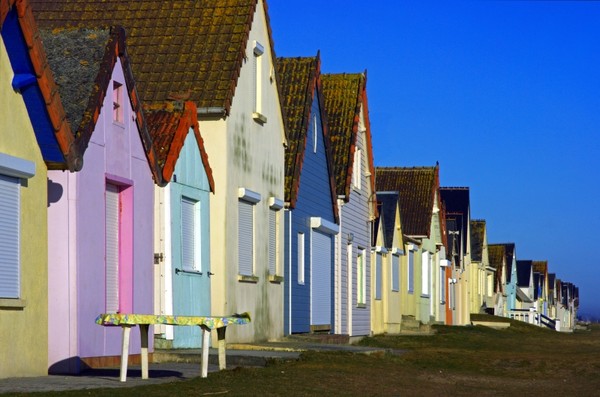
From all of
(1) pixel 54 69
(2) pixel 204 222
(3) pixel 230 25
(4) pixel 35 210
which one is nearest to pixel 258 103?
(3) pixel 230 25

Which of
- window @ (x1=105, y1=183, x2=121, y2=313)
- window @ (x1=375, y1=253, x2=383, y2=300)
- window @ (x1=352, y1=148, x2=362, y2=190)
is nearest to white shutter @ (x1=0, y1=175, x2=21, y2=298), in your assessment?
window @ (x1=105, y1=183, x2=121, y2=313)

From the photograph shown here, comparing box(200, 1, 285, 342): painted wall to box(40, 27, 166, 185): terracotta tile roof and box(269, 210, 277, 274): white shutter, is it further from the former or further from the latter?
box(40, 27, 166, 185): terracotta tile roof

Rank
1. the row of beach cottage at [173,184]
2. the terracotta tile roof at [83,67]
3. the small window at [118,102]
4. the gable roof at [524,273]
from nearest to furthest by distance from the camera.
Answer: the row of beach cottage at [173,184] < the terracotta tile roof at [83,67] < the small window at [118,102] < the gable roof at [524,273]

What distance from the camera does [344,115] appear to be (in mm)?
32156

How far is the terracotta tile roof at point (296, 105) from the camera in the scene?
26.7m

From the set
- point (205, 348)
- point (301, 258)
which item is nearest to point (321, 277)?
point (301, 258)

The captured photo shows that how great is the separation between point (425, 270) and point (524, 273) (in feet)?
206

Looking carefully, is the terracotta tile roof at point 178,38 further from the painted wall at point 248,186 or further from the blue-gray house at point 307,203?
the blue-gray house at point 307,203

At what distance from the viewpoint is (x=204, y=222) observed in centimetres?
2084

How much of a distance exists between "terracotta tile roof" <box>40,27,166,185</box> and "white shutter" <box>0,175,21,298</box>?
112cm

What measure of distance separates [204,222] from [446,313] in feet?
112

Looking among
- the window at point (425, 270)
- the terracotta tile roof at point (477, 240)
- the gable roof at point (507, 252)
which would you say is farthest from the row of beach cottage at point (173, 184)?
the gable roof at point (507, 252)

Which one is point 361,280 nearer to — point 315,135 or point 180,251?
point 315,135

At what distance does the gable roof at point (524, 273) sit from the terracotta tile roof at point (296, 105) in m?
80.4
